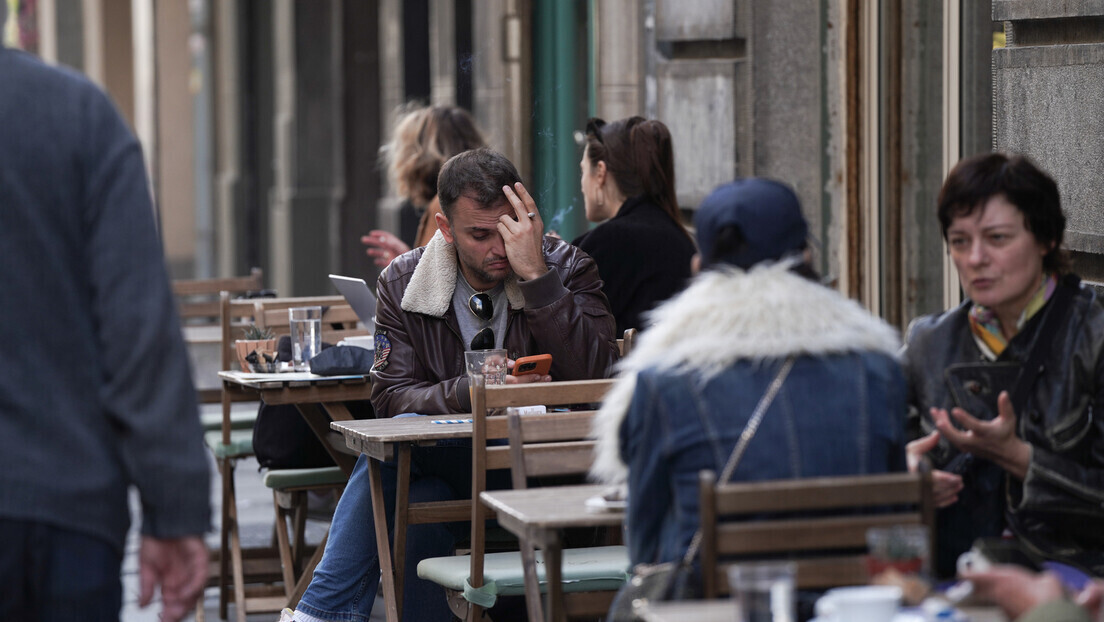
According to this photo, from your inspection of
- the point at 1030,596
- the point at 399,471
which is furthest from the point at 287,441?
the point at 1030,596

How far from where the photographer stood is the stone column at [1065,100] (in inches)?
198

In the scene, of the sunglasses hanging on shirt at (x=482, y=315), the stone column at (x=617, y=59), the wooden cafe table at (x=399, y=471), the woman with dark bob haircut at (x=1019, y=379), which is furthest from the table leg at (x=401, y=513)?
the stone column at (x=617, y=59)

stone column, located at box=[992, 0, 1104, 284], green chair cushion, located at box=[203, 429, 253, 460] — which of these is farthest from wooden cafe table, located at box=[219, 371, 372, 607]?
stone column, located at box=[992, 0, 1104, 284]

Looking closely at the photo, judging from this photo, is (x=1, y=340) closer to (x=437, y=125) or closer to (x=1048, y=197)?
(x=1048, y=197)

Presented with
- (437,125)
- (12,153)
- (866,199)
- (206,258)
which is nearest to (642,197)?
(866,199)

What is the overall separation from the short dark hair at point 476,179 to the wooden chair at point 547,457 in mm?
1074

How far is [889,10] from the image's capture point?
6840 mm

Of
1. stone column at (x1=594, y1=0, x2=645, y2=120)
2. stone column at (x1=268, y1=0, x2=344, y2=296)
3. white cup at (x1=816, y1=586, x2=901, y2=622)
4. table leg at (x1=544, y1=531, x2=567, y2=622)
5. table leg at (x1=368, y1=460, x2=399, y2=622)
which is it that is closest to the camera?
white cup at (x1=816, y1=586, x2=901, y2=622)

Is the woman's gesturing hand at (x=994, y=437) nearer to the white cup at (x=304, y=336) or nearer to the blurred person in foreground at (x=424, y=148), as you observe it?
the white cup at (x=304, y=336)

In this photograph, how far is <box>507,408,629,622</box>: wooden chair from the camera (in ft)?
14.1

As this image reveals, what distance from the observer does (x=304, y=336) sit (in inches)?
264

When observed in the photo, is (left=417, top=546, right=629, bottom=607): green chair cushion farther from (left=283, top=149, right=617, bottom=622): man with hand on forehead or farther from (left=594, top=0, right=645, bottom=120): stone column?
(left=594, top=0, right=645, bottom=120): stone column

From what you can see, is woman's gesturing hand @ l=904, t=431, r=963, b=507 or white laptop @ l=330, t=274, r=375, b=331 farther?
white laptop @ l=330, t=274, r=375, b=331

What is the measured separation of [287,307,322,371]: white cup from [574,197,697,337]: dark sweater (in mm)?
1197
